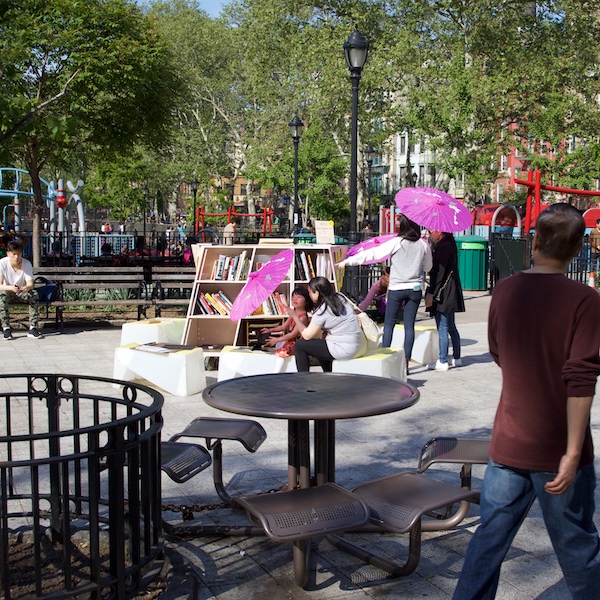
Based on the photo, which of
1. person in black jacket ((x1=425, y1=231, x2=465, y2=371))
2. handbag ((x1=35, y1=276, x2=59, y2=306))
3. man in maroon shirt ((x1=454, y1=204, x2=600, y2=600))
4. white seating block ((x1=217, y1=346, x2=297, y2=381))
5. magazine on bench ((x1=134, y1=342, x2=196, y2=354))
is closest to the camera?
man in maroon shirt ((x1=454, y1=204, x2=600, y2=600))

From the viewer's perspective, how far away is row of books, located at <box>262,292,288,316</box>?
403 inches

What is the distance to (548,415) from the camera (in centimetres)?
300

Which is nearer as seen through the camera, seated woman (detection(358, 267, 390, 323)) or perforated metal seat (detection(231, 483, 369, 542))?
perforated metal seat (detection(231, 483, 369, 542))

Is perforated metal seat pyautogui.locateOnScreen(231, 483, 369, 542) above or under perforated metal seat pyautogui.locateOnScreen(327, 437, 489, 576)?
above

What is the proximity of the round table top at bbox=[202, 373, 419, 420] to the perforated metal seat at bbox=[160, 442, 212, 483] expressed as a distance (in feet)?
1.31

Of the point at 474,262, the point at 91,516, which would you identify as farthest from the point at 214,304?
the point at 474,262

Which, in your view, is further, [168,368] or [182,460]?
[168,368]

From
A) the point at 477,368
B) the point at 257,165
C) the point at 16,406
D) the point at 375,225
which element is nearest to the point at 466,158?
the point at 375,225

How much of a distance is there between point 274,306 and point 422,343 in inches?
74.1

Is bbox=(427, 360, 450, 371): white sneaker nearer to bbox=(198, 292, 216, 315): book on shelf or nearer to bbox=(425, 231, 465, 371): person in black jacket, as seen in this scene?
bbox=(425, 231, 465, 371): person in black jacket

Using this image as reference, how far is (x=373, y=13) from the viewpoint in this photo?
42188 millimetres

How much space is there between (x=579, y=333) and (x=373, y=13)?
1652 inches

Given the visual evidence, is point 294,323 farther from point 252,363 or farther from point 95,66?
point 95,66

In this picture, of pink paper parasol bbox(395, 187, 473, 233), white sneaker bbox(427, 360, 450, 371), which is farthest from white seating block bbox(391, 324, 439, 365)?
pink paper parasol bbox(395, 187, 473, 233)
